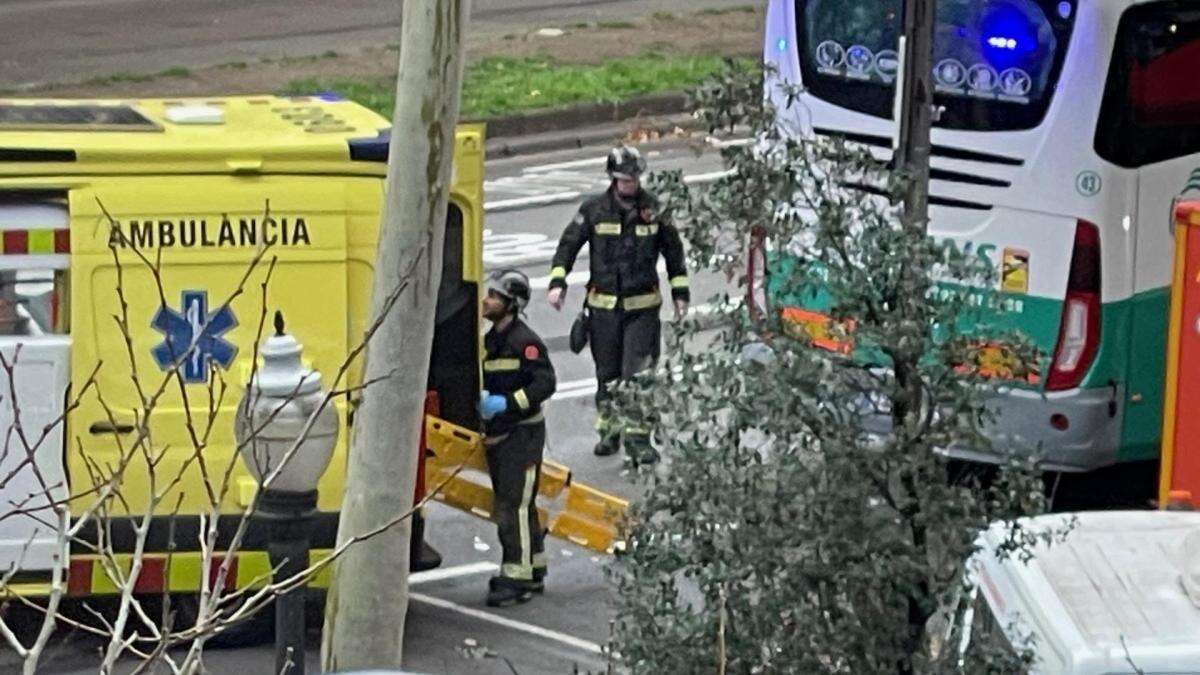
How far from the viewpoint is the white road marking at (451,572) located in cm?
1159

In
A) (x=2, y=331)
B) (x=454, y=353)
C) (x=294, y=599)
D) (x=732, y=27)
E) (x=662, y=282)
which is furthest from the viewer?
(x=732, y=27)

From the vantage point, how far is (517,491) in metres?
11.1

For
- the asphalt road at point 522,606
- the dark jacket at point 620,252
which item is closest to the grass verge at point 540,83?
the asphalt road at point 522,606

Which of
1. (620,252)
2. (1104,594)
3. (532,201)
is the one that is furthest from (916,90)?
(532,201)

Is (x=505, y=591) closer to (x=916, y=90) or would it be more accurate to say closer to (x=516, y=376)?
(x=516, y=376)

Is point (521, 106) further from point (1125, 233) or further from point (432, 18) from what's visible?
point (432, 18)

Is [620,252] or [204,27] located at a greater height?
[620,252]

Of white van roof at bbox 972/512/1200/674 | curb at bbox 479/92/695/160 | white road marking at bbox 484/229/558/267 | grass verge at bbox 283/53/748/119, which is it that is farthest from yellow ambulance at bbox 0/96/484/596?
curb at bbox 479/92/695/160

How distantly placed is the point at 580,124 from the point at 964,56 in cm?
1225

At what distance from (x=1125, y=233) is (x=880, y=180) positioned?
19.5 ft

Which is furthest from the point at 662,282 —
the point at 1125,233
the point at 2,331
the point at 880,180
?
the point at 880,180

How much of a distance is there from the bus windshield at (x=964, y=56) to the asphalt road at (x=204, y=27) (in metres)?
13.1

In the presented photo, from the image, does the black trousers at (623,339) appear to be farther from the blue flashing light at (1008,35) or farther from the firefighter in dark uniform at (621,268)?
the blue flashing light at (1008,35)

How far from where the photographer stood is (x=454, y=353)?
11.0 meters
